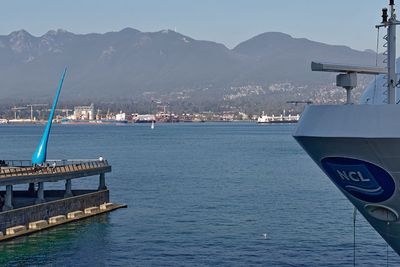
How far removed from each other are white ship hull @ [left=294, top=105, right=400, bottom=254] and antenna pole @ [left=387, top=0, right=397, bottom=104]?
42.1 inches

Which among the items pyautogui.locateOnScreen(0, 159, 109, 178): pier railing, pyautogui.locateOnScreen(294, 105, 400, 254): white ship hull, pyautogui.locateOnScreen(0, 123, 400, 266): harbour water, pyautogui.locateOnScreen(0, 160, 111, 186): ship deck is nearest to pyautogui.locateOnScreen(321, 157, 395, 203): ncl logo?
pyautogui.locateOnScreen(294, 105, 400, 254): white ship hull

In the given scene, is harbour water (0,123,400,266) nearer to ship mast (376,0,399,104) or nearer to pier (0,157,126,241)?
pier (0,157,126,241)

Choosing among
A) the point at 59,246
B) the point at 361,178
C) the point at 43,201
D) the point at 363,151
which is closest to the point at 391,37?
the point at 363,151

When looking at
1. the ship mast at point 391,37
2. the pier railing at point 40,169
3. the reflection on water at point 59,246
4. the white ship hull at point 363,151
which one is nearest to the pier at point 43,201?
the pier railing at point 40,169

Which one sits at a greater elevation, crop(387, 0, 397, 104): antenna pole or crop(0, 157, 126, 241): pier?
crop(387, 0, 397, 104): antenna pole

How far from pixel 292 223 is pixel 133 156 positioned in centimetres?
9546

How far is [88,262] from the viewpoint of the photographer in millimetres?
42875

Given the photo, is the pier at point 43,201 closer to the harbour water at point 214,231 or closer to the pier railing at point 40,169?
the pier railing at point 40,169

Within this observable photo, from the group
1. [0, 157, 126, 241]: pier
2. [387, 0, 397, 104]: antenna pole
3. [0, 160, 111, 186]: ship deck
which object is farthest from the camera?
[0, 160, 111, 186]: ship deck

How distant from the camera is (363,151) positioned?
851 inches

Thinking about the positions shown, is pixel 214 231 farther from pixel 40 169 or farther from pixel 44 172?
pixel 40 169

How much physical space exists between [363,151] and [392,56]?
304 centimetres

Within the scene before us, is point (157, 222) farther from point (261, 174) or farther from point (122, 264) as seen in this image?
point (261, 174)

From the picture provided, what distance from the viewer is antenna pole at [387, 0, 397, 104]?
21.7 meters
